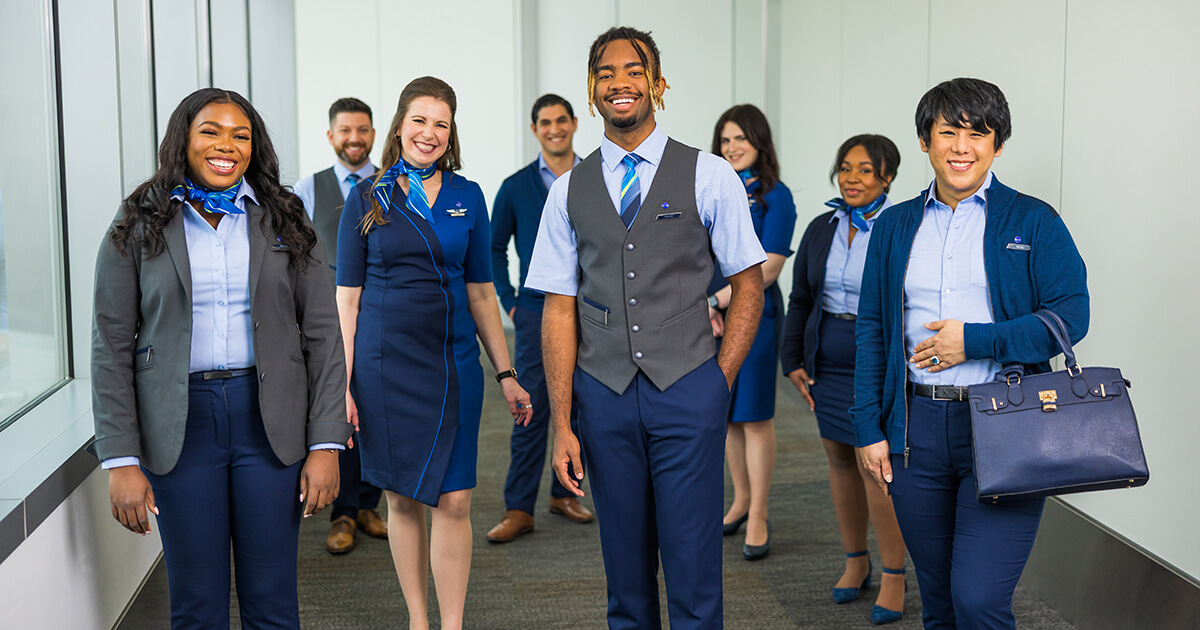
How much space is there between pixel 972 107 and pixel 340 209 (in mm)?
2833

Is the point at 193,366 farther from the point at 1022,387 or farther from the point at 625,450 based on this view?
the point at 1022,387

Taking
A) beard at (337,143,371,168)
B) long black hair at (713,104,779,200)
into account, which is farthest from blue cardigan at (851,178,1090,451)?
beard at (337,143,371,168)

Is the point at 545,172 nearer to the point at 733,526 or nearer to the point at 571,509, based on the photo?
the point at 571,509

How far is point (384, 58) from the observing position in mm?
8172

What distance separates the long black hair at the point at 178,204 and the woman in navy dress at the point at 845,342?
1771 millimetres

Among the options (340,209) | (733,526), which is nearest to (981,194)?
(733,526)

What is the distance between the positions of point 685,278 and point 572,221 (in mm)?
293

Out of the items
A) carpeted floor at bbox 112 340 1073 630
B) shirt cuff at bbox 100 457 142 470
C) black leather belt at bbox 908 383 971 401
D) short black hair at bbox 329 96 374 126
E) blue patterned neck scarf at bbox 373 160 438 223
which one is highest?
short black hair at bbox 329 96 374 126

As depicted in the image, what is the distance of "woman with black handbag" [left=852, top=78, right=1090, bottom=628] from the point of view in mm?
2139

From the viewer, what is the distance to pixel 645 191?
2270mm

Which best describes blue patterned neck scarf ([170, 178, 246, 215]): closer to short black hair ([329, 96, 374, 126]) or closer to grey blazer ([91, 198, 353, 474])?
grey blazer ([91, 198, 353, 474])

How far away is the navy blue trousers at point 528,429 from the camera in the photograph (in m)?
4.26

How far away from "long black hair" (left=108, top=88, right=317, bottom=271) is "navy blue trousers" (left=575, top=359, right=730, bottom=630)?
716 mm

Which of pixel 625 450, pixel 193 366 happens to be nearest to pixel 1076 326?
pixel 625 450
